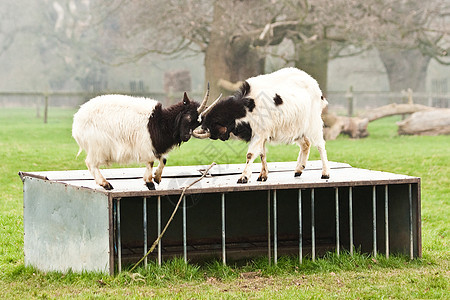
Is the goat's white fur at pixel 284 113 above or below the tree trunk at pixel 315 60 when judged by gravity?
below

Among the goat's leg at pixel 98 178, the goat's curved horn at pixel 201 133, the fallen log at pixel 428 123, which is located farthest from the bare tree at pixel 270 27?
the goat's leg at pixel 98 178

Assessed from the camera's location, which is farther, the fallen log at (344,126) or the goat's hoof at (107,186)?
the fallen log at (344,126)

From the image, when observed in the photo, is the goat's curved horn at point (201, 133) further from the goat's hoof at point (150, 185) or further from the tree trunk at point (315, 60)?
the tree trunk at point (315, 60)

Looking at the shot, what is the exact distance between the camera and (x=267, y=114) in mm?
8164

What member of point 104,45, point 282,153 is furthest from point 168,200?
point 104,45

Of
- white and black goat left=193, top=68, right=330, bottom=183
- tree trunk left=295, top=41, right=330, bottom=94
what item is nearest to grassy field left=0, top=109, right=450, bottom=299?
white and black goat left=193, top=68, right=330, bottom=183

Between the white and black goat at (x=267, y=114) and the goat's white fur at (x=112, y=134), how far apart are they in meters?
0.61

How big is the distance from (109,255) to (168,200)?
1822 millimetres

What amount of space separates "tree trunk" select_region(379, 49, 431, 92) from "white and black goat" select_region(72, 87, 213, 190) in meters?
30.1

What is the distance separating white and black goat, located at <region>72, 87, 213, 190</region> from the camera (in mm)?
7559

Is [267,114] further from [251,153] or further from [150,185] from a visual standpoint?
[150,185]

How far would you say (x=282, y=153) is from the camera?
17562mm

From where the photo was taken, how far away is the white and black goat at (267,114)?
798 centimetres

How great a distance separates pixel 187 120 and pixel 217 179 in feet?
3.43
